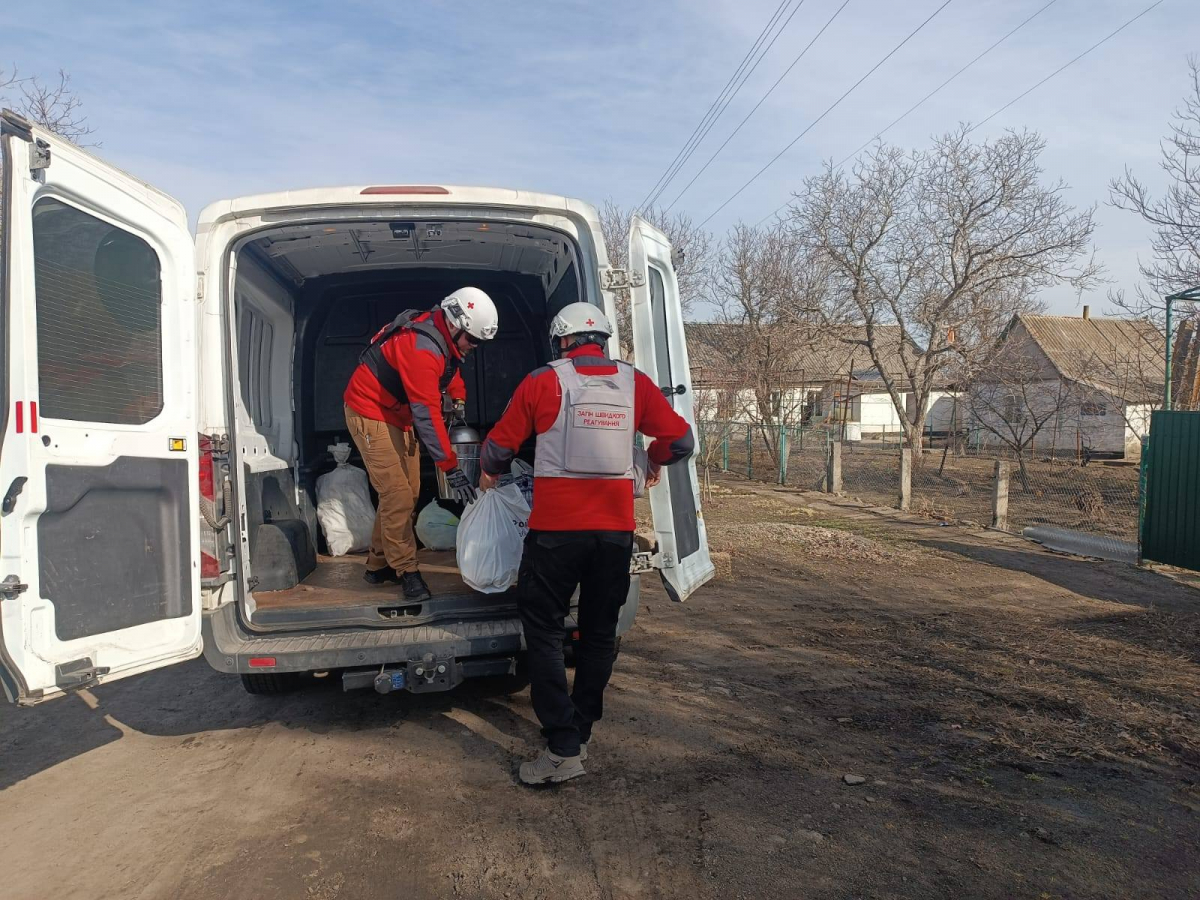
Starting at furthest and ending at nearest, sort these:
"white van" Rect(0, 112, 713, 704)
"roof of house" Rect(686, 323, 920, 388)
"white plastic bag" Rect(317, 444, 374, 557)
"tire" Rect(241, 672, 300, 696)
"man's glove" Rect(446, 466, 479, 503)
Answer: "roof of house" Rect(686, 323, 920, 388)
"white plastic bag" Rect(317, 444, 374, 557)
"tire" Rect(241, 672, 300, 696)
"man's glove" Rect(446, 466, 479, 503)
"white van" Rect(0, 112, 713, 704)

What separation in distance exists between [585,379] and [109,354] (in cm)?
190

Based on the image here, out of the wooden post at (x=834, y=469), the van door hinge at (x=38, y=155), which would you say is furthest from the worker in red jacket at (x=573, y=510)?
the wooden post at (x=834, y=469)

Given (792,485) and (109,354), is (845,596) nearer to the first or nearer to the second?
(109,354)

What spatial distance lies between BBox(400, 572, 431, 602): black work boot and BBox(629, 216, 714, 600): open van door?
1.29m

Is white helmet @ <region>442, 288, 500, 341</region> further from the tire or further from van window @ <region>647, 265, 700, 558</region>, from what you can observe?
the tire

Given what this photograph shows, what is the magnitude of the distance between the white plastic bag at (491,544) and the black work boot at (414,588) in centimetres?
37

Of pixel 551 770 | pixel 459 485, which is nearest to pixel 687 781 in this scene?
pixel 551 770

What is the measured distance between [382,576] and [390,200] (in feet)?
7.27

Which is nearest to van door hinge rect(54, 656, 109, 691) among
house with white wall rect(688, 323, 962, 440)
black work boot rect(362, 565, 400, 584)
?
black work boot rect(362, 565, 400, 584)

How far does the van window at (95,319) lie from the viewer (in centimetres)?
298

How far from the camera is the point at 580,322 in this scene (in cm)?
369

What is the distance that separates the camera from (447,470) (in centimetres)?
424

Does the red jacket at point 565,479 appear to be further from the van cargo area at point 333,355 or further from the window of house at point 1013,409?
the window of house at point 1013,409

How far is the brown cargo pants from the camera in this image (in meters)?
4.52
